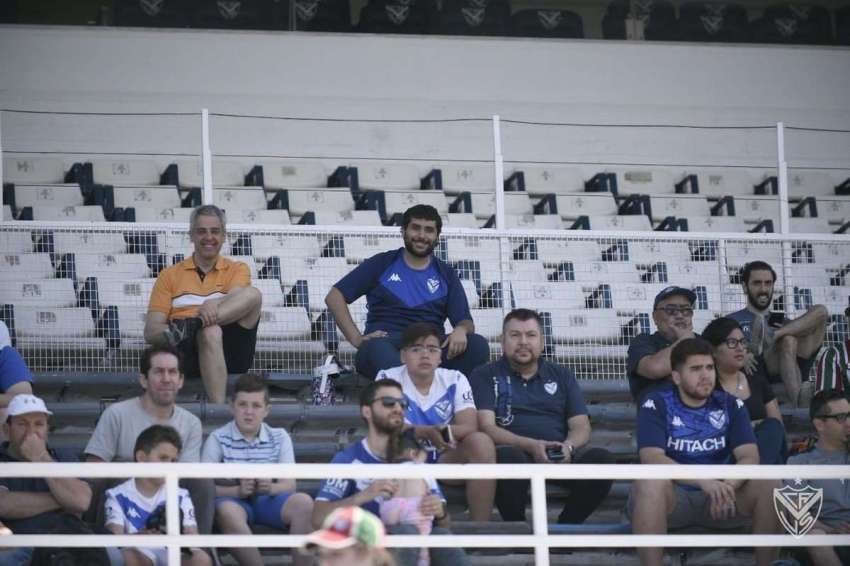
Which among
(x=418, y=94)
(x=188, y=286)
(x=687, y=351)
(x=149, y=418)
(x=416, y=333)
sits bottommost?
(x=149, y=418)

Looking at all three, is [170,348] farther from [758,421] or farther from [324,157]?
[324,157]

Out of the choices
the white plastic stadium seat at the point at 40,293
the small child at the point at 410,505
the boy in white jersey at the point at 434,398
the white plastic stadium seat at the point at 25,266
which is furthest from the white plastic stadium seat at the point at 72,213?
the small child at the point at 410,505

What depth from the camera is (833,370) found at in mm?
9102

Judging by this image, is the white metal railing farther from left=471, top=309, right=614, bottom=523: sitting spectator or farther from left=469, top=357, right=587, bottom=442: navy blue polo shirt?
left=469, top=357, right=587, bottom=442: navy blue polo shirt

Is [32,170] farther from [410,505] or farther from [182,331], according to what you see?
[410,505]

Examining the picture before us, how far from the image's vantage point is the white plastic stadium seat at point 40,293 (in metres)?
9.62

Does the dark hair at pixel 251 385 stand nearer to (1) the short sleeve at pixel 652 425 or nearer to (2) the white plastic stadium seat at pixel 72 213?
(1) the short sleeve at pixel 652 425

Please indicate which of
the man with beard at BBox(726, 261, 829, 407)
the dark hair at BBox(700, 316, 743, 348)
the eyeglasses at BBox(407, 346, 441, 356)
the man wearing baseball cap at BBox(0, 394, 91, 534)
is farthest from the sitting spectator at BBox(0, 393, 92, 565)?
the man with beard at BBox(726, 261, 829, 407)

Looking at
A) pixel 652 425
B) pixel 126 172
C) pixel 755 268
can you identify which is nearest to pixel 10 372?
pixel 652 425

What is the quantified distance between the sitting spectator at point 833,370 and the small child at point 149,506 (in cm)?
377

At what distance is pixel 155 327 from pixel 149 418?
1.25 metres

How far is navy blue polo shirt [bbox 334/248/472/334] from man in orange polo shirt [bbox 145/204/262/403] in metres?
0.59

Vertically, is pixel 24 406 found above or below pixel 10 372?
below

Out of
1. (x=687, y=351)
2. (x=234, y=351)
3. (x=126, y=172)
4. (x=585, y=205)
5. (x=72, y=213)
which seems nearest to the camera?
(x=687, y=351)
